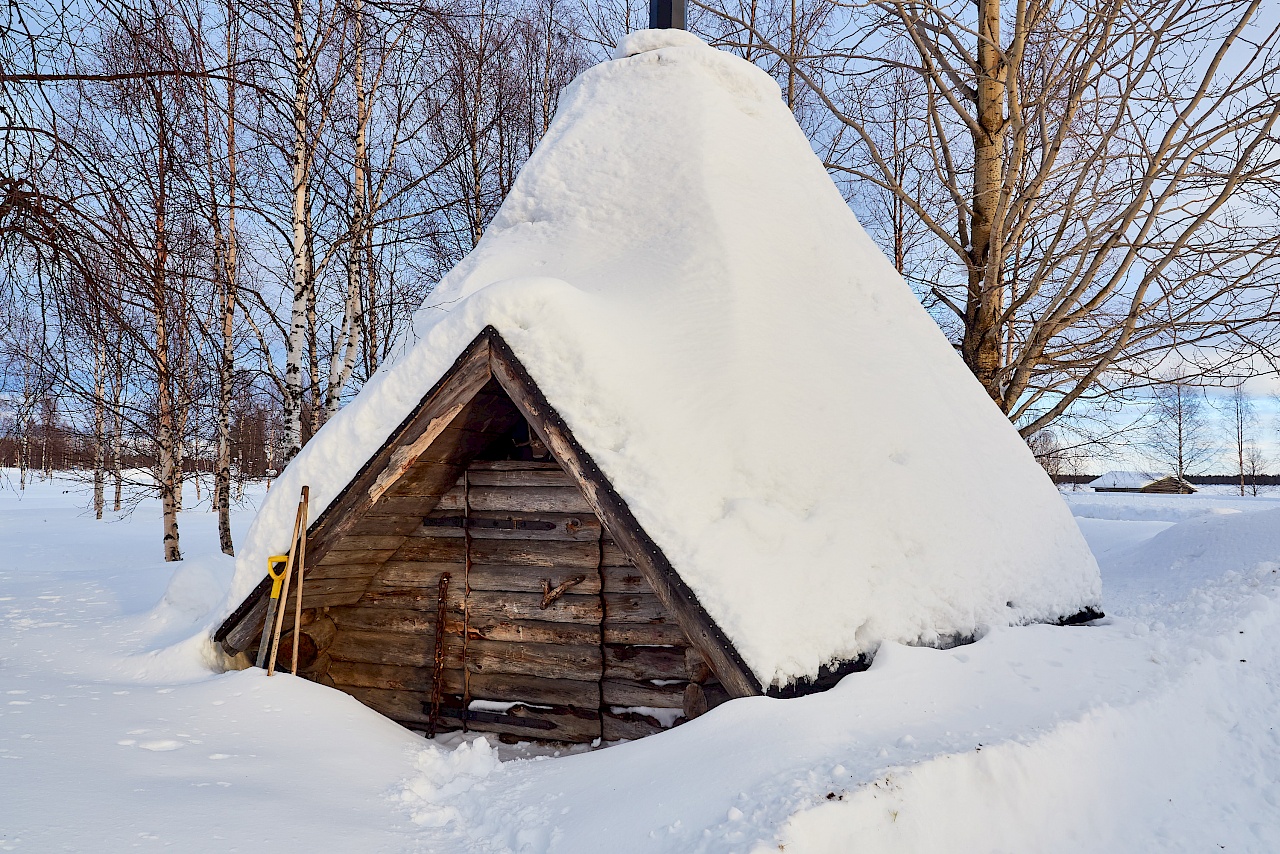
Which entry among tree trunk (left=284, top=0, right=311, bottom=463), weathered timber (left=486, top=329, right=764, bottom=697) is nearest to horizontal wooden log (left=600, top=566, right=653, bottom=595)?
weathered timber (left=486, top=329, right=764, bottom=697)

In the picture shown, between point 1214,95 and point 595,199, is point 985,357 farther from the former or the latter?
point 595,199

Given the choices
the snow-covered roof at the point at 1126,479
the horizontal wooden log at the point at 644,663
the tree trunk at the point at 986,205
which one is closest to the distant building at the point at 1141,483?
the snow-covered roof at the point at 1126,479

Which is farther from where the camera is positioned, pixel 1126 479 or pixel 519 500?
pixel 1126 479

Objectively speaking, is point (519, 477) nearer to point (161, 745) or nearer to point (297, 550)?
point (297, 550)

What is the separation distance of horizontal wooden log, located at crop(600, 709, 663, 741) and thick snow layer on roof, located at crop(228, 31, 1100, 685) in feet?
5.14

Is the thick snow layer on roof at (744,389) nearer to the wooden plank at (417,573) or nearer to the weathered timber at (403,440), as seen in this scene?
the weathered timber at (403,440)

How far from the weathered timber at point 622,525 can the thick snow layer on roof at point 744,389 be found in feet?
0.16

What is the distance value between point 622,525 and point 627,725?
173 cm

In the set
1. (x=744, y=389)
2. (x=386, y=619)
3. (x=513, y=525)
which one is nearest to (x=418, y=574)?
(x=386, y=619)

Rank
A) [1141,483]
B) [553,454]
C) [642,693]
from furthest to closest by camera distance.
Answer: [1141,483] < [642,693] < [553,454]

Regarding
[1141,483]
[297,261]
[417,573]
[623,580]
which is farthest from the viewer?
[1141,483]

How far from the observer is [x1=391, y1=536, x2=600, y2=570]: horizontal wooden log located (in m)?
4.74

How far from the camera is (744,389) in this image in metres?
3.98

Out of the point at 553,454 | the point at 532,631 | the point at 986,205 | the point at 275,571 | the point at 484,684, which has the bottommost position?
the point at 484,684
